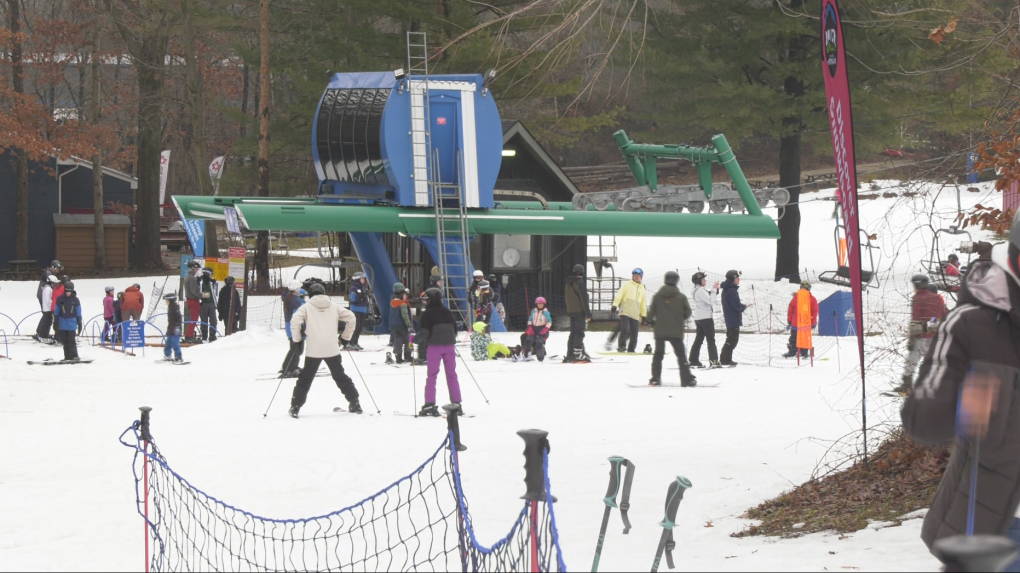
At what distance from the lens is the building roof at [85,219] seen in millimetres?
38750

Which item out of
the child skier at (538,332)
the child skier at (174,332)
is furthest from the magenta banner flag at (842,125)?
the child skier at (174,332)

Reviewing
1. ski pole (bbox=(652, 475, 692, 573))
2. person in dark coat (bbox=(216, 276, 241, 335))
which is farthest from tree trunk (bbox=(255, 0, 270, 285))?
ski pole (bbox=(652, 475, 692, 573))

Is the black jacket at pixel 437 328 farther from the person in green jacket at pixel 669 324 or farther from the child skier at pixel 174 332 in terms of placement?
the child skier at pixel 174 332

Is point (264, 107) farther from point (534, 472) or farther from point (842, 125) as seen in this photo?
point (534, 472)

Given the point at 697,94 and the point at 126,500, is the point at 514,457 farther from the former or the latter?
the point at 697,94

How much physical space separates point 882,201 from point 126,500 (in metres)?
45.6

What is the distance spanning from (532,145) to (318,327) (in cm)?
1792

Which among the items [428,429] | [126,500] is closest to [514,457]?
[428,429]

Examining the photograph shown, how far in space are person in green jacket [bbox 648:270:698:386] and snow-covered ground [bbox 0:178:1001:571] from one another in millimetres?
505

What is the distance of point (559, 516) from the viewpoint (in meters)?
7.73

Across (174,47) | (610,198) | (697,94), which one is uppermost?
(174,47)

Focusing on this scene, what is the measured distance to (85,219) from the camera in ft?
130

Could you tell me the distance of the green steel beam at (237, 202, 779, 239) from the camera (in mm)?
22531

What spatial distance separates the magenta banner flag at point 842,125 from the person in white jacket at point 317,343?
714cm
